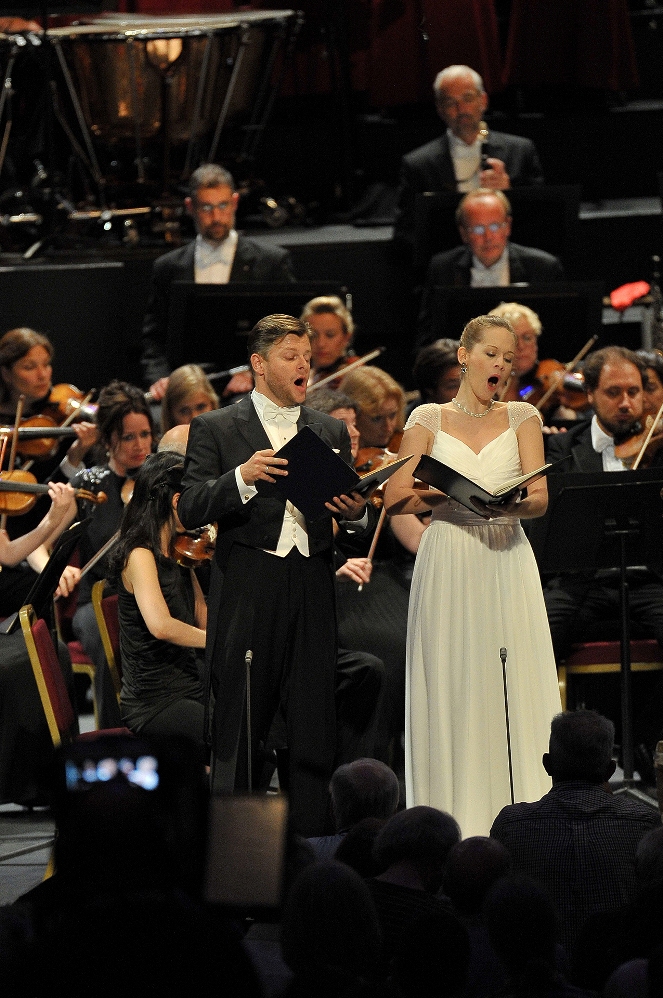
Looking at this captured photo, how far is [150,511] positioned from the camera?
4535 millimetres

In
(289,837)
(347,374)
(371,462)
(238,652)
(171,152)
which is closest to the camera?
(289,837)

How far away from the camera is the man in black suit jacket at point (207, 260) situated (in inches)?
261

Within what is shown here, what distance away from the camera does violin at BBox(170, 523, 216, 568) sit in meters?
4.55

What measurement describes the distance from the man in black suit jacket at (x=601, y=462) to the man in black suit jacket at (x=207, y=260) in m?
1.81

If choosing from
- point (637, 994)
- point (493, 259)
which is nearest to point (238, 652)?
point (637, 994)

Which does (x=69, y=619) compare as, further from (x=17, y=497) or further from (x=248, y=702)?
(x=248, y=702)

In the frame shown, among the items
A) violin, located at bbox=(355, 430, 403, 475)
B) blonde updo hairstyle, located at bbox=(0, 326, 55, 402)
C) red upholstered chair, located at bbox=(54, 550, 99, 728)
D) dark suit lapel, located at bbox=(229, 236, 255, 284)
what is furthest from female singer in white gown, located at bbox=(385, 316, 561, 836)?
dark suit lapel, located at bbox=(229, 236, 255, 284)

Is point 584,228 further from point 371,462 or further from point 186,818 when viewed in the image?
point 186,818

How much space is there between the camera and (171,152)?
7781 mm

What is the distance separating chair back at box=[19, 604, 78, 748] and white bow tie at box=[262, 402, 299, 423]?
850 mm

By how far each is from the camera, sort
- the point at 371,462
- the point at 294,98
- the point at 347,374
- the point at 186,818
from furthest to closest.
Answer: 1. the point at 294,98
2. the point at 347,374
3. the point at 371,462
4. the point at 186,818

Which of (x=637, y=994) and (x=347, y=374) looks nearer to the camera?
(x=637, y=994)

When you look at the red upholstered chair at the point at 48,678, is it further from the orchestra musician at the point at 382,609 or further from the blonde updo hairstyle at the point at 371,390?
the blonde updo hairstyle at the point at 371,390

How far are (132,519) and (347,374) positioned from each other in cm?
142
